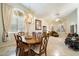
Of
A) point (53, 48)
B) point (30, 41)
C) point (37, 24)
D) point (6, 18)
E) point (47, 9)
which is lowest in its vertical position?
point (53, 48)

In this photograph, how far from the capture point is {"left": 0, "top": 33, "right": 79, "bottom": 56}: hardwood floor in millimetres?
1857

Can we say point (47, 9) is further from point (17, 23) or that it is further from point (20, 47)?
point (20, 47)

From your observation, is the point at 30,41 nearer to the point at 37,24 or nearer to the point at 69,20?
the point at 37,24

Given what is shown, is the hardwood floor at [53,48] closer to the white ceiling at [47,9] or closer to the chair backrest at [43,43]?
the chair backrest at [43,43]

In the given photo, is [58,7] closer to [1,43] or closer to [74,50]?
[74,50]

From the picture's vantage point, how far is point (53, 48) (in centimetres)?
188

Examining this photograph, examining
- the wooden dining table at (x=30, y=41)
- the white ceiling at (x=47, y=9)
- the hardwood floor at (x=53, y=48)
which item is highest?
the white ceiling at (x=47, y=9)

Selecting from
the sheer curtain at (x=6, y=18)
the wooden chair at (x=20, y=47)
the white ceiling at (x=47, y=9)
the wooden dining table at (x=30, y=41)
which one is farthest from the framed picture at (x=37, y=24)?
the sheer curtain at (x=6, y=18)

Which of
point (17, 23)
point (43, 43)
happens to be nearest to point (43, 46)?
point (43, 43)

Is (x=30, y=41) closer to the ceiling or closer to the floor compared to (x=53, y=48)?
closer to the ceiling

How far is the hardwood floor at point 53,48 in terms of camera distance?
1.86 m

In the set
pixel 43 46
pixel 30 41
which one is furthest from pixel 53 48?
pixel 30 41

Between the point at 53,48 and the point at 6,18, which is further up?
the point at 6,18

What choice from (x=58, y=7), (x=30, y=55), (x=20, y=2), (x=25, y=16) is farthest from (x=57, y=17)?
(x=30, y=55)
